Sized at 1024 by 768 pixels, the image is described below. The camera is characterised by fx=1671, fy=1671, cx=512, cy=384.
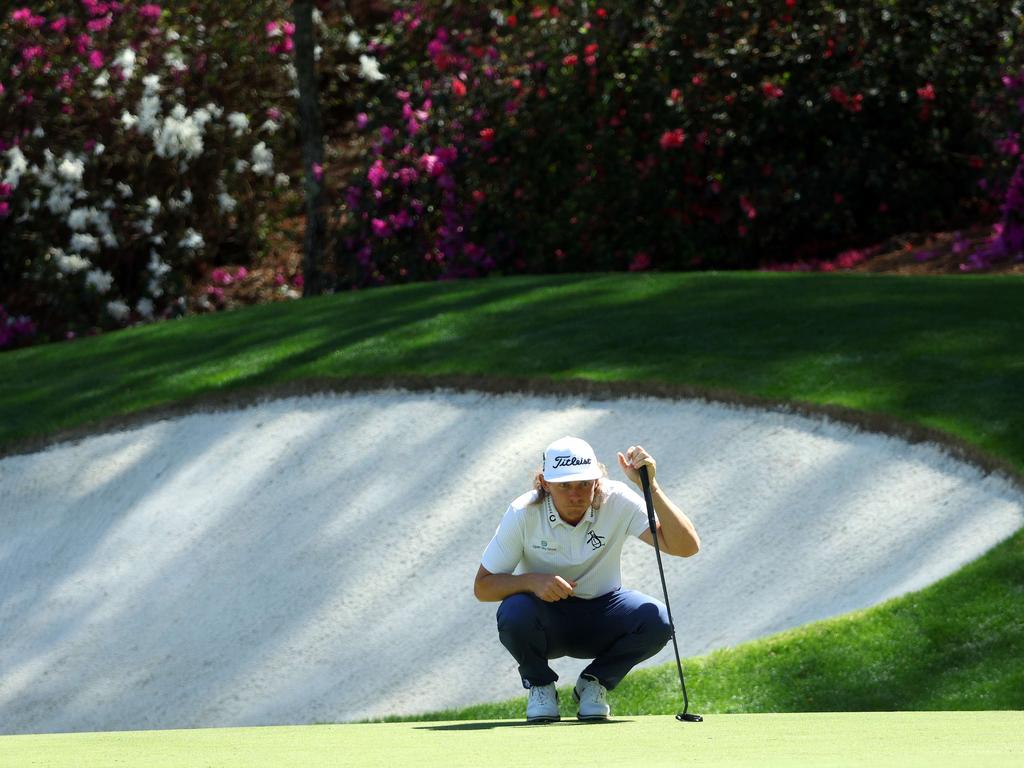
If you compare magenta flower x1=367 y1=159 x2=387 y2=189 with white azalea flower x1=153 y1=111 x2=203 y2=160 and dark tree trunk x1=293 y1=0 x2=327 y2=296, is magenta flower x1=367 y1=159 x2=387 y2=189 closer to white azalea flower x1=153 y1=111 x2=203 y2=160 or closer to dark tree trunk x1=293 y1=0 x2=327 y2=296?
dark tree trunk x1=293 y1=0 x2=327 y2=296

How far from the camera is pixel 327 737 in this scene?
583cm

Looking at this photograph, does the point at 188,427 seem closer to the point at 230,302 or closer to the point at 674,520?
the point at 674,520

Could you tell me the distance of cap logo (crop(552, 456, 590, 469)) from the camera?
6.15 m

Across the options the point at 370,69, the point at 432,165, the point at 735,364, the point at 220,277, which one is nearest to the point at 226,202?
the point at 220,277

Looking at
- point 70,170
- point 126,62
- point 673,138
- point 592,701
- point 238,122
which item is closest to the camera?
point 592,701

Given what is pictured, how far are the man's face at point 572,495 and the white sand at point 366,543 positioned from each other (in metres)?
2.76

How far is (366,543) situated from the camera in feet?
34.8

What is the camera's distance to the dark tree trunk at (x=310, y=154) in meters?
19.6

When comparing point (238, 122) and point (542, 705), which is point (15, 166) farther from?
point (542, 705)

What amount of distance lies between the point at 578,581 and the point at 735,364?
5250 millimetres

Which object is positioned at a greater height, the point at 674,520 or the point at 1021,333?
the point at 674,520

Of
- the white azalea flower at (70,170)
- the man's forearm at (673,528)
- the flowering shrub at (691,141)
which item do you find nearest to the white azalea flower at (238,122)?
the white azalea flower at (70,170)

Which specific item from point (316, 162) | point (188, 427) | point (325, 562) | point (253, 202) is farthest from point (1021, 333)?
point (253, 202)

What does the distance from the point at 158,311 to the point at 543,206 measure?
17.2 feet
